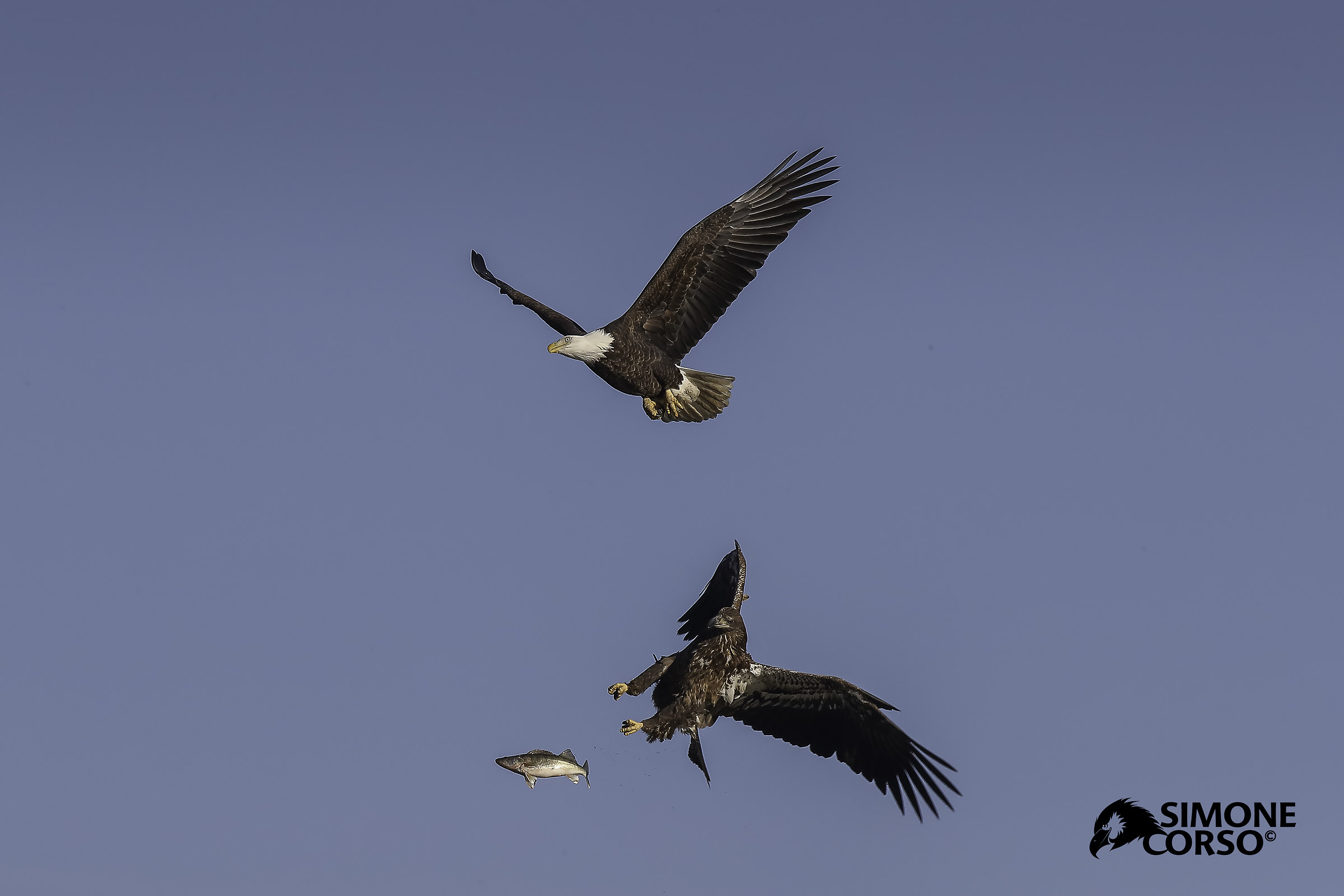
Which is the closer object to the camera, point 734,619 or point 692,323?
point 734,619

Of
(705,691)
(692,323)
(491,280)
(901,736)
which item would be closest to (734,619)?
(705,691)

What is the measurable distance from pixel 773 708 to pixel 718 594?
1.42 m

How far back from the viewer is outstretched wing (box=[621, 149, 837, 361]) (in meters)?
20.0

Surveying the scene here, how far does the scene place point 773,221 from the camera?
66.5ft

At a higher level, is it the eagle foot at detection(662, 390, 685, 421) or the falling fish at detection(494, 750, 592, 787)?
the eagle foot at detection(662, 390, 685, 421)

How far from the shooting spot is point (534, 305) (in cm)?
2058

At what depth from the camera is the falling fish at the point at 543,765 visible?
18625 mm

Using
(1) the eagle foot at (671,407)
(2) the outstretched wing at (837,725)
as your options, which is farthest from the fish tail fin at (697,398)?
(2) the outstretched wing at (837,725)

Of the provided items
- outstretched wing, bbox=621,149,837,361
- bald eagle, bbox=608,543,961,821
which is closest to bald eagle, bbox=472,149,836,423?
outstretched wing, bbox=621,149,837,361

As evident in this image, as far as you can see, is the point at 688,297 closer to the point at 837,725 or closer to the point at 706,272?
the point at 706,272

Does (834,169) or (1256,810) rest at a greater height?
(834,169)

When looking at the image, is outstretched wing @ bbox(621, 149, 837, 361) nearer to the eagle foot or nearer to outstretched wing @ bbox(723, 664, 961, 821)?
the eagle foot

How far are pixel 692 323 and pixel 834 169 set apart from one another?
2.11 metres

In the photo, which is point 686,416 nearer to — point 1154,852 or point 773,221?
point 773,221
